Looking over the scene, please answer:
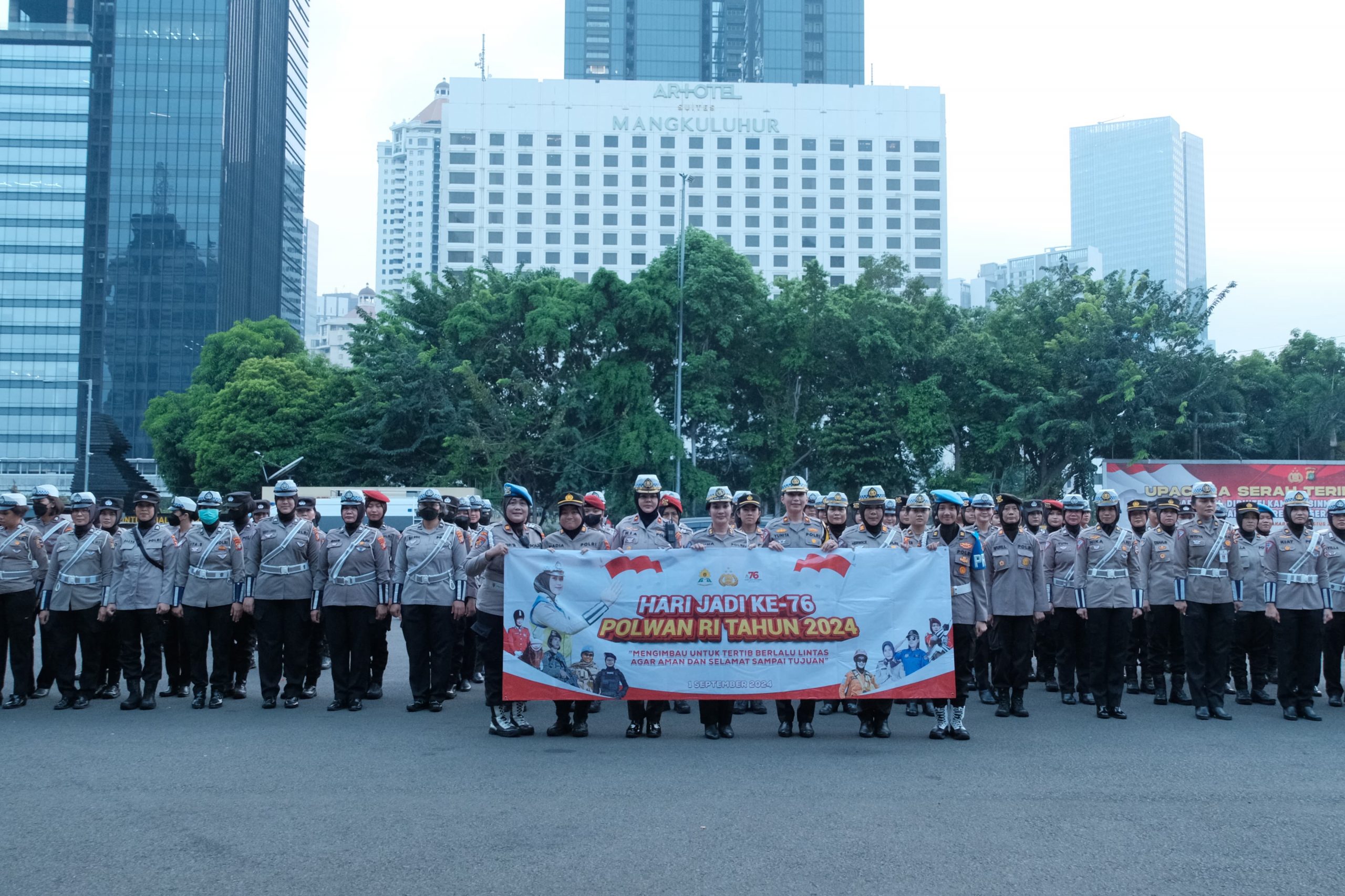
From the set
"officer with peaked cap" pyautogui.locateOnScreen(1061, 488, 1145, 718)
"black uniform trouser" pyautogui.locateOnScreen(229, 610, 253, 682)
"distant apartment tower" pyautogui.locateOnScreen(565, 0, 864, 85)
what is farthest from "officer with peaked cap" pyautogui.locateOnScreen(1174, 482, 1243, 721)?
"distant apartment tower" pyautogui.locateOnScreen(565, 0, 864, 85)

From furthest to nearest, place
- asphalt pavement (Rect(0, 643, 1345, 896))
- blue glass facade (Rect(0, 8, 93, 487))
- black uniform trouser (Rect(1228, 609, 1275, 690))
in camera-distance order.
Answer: blue glass facade (Rect(0, 8, 93, 487)) < black uniform trouser (Rect(1228, 609, 1275, 690)) < asphalt pavement (Rect(0, 643, 1345, 896))

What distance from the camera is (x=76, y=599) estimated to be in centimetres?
982

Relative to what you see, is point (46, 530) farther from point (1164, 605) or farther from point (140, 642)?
point (1164, 605)

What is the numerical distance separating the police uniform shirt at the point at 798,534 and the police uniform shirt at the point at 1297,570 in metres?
4.33

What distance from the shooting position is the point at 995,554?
984 centimetres

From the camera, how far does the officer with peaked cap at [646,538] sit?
8.53 metres

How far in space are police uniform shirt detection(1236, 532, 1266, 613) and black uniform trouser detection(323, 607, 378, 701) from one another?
26.2 ft

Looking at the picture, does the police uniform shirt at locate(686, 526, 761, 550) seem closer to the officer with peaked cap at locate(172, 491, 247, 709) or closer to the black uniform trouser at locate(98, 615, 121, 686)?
the officer with peaked cap at locate(172, 491, 247, 709)

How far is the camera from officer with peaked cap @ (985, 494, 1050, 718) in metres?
9.56

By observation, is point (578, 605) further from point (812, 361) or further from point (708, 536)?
point (812, 361)

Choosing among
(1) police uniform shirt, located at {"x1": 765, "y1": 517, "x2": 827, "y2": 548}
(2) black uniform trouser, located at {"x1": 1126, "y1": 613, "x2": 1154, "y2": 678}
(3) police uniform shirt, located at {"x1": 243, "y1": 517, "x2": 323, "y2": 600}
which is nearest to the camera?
(1) police uniform shirt, located at {"x1": 765, "y1": 517, "x2": 827, "y2": 548}

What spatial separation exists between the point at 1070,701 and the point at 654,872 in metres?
6.36

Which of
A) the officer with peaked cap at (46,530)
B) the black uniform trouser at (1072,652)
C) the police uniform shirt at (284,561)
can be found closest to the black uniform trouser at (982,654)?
the black uniform trouser at (1072,652)

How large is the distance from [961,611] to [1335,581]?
3.88m
